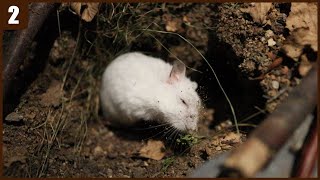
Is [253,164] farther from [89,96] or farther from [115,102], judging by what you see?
[89,96]

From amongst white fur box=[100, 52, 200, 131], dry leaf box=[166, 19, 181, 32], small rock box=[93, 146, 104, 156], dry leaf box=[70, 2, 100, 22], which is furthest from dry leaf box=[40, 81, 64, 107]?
dry leaf box=[166, 19, 181, 32]

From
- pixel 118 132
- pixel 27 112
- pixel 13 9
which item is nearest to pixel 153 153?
pixel 118 132

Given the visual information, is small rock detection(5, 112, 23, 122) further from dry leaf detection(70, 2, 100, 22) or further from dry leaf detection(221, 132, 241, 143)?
dry leaf detection(221, 132, 241, 143)

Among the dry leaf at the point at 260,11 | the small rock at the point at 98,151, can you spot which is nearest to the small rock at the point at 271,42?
the dry leaf at the point at 260,11

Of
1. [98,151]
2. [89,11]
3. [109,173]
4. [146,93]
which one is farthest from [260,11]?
[98,151]

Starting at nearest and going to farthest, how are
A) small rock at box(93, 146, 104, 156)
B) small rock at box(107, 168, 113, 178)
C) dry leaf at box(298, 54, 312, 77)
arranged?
1. dry leaf at box(298, 54, 312, 77)
2. small rock at box(107, 168, 113, 178)
3. small rock at box(93, 146, 104, 156)

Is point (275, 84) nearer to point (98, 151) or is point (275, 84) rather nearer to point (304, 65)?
point (304, 65)
